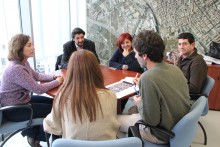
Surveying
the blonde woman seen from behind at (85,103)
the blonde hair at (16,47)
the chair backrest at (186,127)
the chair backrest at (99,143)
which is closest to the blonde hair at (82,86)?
the blonde woman seen from behind at (85,103)

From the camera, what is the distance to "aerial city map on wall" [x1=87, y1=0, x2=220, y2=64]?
3.50 meters

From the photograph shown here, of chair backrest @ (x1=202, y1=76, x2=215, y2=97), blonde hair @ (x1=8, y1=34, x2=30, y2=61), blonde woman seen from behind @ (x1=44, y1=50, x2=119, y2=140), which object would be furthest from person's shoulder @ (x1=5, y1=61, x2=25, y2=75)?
chair backrest @ (x1=202, y1=76, x2=215, y2=97)

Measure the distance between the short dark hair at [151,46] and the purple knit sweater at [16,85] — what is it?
956mm

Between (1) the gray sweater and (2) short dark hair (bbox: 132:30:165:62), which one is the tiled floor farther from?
(2) short dark hair (bbox: 132:30:165:62)

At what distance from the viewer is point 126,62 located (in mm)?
3033

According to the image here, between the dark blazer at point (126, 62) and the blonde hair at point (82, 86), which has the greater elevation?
the blonde hair at point (82, 86)

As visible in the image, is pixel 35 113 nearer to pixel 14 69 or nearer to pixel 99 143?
pixel 14 69

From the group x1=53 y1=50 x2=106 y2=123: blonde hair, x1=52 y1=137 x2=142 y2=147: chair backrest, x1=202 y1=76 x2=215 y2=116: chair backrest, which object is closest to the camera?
x1=52 y1=137 x2=142 y2=147: chair backrest

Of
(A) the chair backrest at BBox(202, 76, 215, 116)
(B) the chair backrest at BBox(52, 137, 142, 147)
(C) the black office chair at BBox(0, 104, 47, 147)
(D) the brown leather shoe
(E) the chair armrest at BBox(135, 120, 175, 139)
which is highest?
(B) the chair backrest at BBox(52, 137, 142, 147)

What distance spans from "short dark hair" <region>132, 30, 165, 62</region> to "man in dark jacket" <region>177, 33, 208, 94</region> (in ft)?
2.59

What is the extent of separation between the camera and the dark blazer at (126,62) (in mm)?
2927

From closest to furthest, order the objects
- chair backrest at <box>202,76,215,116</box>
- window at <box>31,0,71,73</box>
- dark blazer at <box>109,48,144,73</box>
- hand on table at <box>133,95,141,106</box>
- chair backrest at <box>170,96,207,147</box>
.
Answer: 1. chair backrest at <box>170,96,207,147</box>
2. hand on table at <box>133,95,141,106</box>
3. chair backrest at <box>202,76,215,116</box>
4. dark blazer at <box>109,48,144,73</box>
5. window at <box>31,0,71,73</box>

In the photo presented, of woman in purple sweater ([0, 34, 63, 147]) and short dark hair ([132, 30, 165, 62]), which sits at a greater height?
short dark hair ([132, 30, 165, 62])

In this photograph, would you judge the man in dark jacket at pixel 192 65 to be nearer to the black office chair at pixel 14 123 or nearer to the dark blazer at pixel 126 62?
the dark blazer at pixel 126 62
